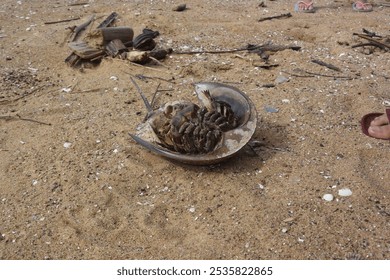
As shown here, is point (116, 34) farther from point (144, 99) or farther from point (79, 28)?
point (144, 99)

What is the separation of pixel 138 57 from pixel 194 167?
176 centimetres

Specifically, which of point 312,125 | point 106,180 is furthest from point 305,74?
point 106,180

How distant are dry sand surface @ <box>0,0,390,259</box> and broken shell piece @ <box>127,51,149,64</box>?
70 millimetres

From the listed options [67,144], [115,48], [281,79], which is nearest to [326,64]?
[281,79]

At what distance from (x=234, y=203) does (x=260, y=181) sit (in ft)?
0.88

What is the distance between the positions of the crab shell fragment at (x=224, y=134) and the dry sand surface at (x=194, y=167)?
0.12 m

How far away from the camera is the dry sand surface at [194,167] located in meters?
2.38

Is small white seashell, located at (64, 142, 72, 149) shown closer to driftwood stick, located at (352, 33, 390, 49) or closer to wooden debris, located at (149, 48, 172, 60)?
wooden debris, located at (149, 48, 172, 60)

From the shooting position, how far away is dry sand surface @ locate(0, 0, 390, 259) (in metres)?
2.38

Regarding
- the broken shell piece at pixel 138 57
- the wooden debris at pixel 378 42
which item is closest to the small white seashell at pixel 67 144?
the broken shell piece at pixel 138 57

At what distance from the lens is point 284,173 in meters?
2.82

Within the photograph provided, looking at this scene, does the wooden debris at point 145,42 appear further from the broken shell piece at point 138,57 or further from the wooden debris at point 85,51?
the wooden debris at point 85,51

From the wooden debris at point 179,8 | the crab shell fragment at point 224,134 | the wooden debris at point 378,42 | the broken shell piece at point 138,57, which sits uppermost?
the crab shell fragment at point 224,134
